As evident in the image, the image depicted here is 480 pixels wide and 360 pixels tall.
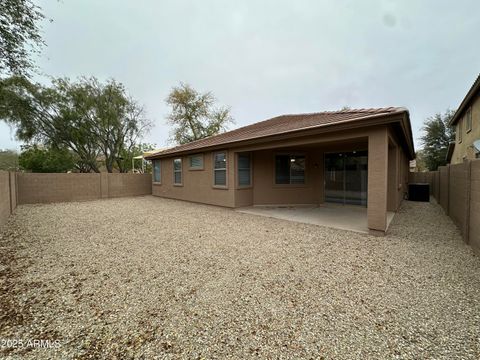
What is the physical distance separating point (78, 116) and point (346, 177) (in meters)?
19.7

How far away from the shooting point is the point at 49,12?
5500 mm

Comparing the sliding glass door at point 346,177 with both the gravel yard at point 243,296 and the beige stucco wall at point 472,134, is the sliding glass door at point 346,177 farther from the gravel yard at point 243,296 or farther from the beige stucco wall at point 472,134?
the beige stucco wall at point 472,134

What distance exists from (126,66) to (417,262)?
16.6m

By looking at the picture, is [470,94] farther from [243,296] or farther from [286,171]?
[243,296]

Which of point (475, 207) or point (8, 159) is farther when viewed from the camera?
point (8, 159)

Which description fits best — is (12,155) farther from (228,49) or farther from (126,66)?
(228,49)

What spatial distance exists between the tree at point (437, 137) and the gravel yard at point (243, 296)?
22.0m

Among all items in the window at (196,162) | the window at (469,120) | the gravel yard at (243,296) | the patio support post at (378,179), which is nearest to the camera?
the gravel yard at (243,296)

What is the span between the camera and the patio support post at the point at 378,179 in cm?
486

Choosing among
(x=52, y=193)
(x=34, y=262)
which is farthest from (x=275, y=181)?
(x=52, y=193)

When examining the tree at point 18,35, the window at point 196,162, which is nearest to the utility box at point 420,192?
the window at point 196,162

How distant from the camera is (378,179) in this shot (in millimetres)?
4938

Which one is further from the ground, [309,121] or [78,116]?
[78,116]

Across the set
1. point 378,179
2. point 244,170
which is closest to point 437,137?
point 244,170
